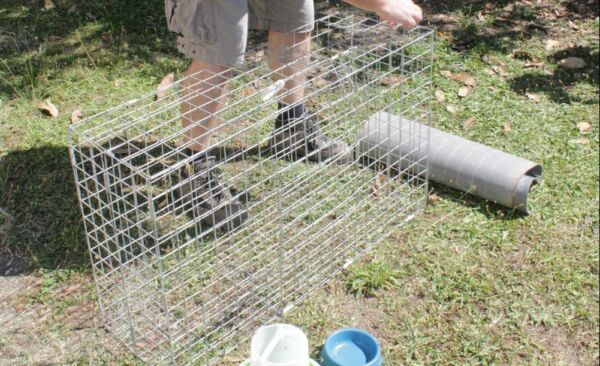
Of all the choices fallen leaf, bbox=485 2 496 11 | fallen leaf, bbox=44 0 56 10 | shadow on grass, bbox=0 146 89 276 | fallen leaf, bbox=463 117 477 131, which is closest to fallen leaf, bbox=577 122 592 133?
fallen leaf, bbox=463 117 477 131

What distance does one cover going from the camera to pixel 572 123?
379 centimetres

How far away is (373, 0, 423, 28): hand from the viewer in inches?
107

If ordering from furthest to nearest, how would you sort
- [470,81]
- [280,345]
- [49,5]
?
[49,5] → [470,81] → [280,345]

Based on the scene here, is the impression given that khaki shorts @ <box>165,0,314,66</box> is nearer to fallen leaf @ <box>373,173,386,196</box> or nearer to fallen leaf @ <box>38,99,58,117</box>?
fallen leaf @ <box>373,173,386,196</box>

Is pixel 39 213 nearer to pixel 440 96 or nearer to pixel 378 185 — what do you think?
pixel 378 185

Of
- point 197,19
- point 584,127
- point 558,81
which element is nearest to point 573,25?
point 558,81

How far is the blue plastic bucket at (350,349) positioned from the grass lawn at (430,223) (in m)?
0.12

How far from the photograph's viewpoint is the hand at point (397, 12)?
8.90 feet

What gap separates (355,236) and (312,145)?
575 mm

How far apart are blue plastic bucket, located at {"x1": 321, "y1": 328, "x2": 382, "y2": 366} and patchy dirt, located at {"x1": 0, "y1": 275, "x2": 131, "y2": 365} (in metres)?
0.68

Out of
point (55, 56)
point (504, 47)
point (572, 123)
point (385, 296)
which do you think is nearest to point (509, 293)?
point (385, 296)

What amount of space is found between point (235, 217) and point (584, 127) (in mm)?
1925

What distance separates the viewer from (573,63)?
4379 millimetres

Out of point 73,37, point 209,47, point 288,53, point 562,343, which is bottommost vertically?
point 562,343
